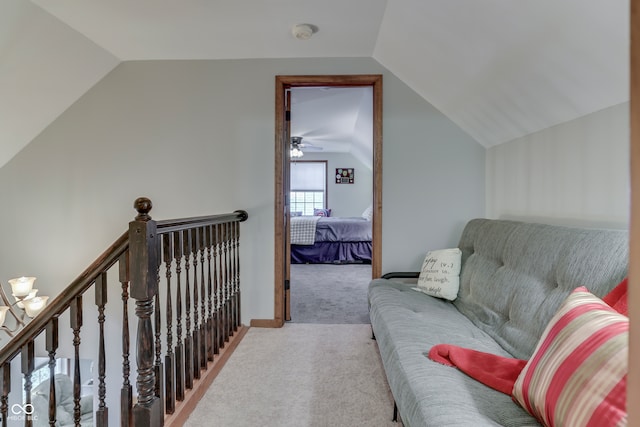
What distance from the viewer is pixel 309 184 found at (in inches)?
350

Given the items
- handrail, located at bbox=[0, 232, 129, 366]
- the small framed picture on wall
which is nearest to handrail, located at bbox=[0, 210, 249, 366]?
handrail, located at bbox=[0, 232, 129, 366]

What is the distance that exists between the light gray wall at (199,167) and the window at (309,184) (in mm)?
5965

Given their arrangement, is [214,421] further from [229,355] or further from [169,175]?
[169,175]

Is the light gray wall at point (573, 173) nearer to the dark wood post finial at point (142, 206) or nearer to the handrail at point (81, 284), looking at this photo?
the dark wood post finial at point (142, 206)

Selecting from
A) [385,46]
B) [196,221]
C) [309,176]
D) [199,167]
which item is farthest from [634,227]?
[309,176]

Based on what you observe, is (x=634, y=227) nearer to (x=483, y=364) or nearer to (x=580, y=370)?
(x=580, y=370)

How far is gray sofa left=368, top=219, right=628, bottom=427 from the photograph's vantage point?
1076mm

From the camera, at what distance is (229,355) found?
2275mm

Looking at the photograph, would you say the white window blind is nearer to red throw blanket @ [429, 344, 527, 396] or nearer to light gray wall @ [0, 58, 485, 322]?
light gray wall @ [0, 58, 485, 322]

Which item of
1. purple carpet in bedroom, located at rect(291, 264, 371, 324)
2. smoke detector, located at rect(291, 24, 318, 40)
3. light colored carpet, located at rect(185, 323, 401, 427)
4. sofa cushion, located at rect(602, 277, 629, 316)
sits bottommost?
purple carpet in bedroom, located at rect(291, 264, 371, 324)

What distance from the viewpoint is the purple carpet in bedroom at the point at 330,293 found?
3.09m

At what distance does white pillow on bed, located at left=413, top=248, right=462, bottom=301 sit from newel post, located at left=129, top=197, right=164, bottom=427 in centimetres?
164

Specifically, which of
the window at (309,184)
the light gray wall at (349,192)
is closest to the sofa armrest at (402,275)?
the light gray wall at (349,192)

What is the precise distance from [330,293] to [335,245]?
6.38 feet
